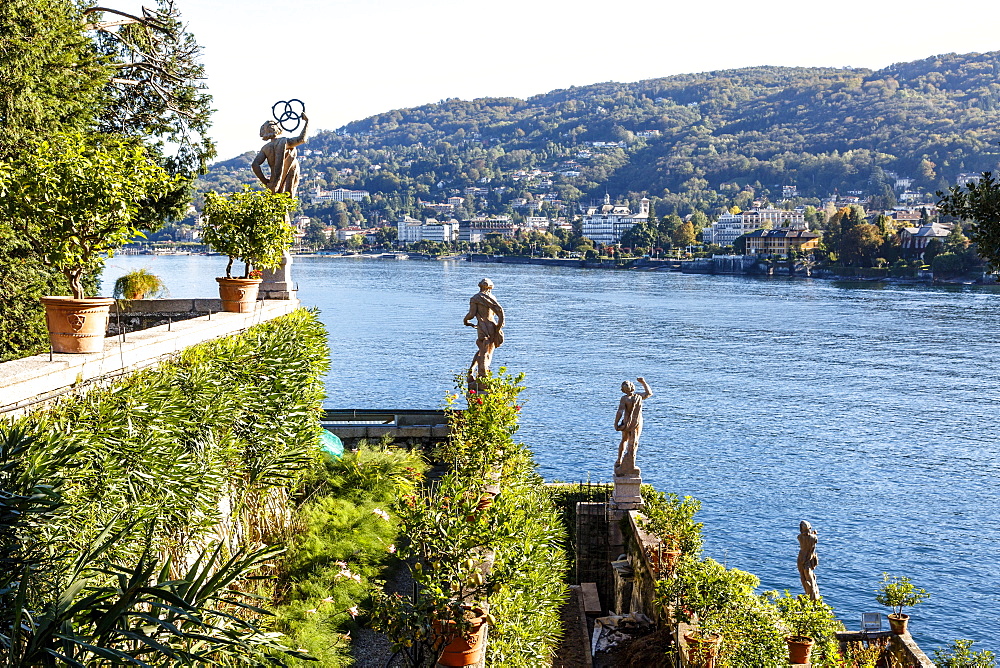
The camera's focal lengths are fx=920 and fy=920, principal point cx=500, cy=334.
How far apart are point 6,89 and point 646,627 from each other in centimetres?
1276

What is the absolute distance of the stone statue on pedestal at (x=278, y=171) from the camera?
48.9 feet

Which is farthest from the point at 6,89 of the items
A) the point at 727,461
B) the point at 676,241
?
the point at 676,241

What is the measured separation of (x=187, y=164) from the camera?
2120 centimetres

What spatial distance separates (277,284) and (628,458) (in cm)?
651

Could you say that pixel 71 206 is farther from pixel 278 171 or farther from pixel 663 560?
pixel 663 560

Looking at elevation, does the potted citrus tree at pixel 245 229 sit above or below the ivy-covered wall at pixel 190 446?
above

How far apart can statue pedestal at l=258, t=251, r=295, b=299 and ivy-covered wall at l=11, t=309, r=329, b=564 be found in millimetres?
3508

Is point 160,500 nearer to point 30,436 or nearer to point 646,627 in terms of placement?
point 30,436

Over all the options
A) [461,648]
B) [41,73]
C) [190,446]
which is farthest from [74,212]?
[41,73]

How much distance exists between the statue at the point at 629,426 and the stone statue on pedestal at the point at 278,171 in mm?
5884

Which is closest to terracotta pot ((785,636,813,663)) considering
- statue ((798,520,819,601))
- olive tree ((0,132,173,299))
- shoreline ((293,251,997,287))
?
statue ((798,520,819,601))

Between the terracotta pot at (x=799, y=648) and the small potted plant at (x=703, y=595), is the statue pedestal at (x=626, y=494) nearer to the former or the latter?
the small potted plant at (x=703, y=595)

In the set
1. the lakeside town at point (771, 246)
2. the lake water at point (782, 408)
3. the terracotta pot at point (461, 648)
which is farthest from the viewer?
the lakeside town at point (771, 246)

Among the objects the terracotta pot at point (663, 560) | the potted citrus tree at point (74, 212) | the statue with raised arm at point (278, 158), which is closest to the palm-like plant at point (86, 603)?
the potted citrus tree at point (74, 212)
